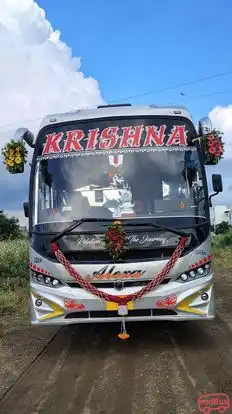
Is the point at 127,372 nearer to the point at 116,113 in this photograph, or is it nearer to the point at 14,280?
the point at 116,113

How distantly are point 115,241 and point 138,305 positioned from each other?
87 cm

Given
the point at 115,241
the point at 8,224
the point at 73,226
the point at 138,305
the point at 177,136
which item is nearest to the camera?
the point at 115,241

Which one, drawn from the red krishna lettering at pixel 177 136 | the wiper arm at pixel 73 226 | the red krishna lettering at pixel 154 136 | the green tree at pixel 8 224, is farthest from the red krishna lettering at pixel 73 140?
the green tree at pixel 8 224

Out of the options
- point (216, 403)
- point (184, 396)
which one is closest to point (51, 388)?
point (184, 396)

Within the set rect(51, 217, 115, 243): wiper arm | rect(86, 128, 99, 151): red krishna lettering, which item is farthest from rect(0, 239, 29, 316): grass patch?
rect(86, 128, 99, 151): red krishna lettering

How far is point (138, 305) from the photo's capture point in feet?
20.9

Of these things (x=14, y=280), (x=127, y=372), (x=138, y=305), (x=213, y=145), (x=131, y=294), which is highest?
(x=213, y=145)

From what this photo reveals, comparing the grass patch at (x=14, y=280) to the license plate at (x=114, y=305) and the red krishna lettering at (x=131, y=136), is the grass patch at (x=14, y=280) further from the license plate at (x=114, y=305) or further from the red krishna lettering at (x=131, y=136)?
the red krishna lettering at (x=131, y=136)

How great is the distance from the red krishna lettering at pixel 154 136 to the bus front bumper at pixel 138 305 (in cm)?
198

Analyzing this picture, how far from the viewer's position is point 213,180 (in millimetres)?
7137

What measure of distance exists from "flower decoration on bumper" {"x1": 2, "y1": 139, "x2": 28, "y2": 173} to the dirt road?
2741mm

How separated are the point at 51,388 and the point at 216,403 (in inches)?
71.7

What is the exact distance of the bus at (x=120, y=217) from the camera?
6.37m

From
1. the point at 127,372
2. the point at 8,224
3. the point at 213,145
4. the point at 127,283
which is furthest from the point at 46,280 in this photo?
the point at 8,224
